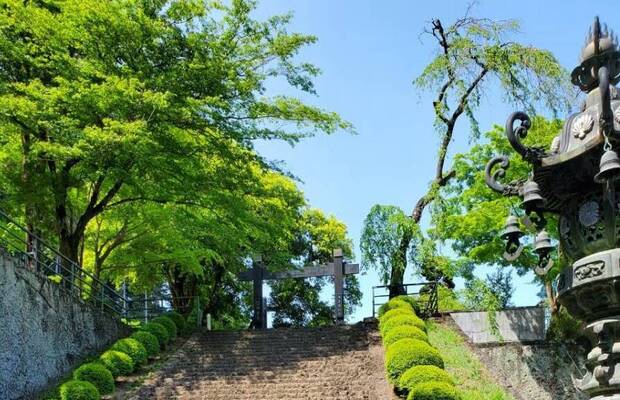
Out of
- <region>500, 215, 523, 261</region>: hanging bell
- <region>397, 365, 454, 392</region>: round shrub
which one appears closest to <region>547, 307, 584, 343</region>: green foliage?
<region>397, 365, 454, 392</region>: round shrub

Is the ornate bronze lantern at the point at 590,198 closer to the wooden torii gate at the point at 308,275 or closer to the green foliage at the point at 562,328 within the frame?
the green foliage at the point at 562,328

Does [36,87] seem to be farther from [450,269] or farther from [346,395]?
[450,269]

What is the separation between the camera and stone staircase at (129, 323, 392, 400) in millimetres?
12930

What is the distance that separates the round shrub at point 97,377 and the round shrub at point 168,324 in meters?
4.37

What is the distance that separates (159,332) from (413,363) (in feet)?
22.0

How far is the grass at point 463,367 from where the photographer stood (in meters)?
12.6

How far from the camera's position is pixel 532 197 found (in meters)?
5.18

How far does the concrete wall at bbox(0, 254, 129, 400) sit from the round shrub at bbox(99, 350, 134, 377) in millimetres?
790

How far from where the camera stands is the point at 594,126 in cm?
499

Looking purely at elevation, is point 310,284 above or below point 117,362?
above

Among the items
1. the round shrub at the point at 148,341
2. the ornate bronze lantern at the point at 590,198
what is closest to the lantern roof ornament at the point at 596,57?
the ornate bronze lantern at the point at 590,198

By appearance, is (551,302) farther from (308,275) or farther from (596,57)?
(596,57)

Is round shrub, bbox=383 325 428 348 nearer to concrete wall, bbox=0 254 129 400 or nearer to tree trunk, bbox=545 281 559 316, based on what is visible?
tree trunk, bbox=545 281 559 316

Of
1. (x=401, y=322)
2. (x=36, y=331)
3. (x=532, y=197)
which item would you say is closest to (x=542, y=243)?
(x=532, y=197)
